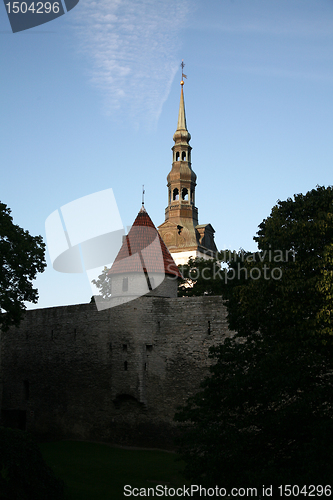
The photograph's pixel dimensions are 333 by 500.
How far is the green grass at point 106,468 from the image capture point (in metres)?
15.5

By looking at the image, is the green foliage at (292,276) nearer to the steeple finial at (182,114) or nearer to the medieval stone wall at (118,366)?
the medieval stone wall at (118,366)

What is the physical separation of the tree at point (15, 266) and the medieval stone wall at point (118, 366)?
383cm

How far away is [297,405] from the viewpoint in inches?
492

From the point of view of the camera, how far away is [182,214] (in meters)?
68.8

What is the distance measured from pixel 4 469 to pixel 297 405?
7319 mm

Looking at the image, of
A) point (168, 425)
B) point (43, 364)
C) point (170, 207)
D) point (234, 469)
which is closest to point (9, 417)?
point (43, 364)

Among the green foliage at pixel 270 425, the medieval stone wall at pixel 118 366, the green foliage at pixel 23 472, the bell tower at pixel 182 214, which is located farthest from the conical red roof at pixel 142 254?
the bell tower at pixel 182 214

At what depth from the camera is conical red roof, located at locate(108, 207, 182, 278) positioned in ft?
78.8

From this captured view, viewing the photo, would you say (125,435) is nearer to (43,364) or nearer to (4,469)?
(43,364)

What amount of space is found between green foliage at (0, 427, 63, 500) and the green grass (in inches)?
38.1

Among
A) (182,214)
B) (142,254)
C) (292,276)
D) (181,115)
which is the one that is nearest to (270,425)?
(292,276)

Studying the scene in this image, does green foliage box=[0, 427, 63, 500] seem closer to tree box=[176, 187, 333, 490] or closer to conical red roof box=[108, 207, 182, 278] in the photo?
tree box=[176, 187, 333, 490]

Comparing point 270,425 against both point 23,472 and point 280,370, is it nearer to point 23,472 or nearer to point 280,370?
point 280,370

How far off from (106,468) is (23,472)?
212 inches
